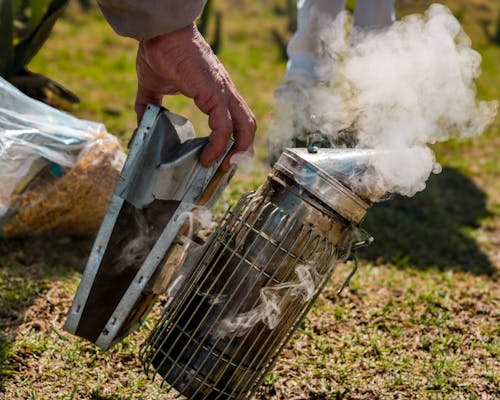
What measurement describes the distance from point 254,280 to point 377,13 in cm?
273

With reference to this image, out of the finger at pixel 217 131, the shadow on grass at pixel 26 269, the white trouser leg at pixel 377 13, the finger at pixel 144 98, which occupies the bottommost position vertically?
the shadow on grass at pixel 26 269

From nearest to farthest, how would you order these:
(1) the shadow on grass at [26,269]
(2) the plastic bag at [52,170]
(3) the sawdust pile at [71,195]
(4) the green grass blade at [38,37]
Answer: (1) the shadow on grass at [26,269]
(2) the plastic bag at [52,170]
(3) the sawdust pile at [71,195]
(4) the green grass blade at [38,37]

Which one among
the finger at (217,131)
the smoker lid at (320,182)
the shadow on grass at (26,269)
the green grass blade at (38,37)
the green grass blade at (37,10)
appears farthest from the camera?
the green grass blade at (37,10)

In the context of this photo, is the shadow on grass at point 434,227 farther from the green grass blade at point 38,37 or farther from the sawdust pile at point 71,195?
the green grass blade at point 38,37

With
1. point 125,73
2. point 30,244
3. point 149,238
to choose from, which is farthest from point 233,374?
point 125,73

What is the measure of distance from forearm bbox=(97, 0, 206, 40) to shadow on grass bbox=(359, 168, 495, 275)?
2.38 meters

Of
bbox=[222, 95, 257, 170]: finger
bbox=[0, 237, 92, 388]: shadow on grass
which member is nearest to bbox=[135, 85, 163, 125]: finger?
bbox=[222, 95, 257, 170]: finger

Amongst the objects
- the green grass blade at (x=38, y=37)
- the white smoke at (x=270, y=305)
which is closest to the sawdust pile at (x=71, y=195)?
the green grass blade at (x=38, y=37)

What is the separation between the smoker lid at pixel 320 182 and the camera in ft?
7.57

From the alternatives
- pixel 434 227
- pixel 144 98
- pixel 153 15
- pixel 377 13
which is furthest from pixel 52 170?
pixel 434 227

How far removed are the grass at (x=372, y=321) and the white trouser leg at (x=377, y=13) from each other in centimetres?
138

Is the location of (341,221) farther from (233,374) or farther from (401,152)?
(233,374)

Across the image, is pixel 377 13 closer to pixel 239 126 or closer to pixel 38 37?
pixel 38 37

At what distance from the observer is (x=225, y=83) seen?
2.47 meters
